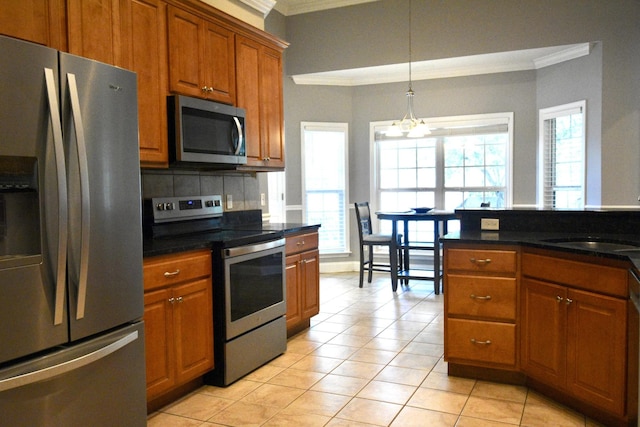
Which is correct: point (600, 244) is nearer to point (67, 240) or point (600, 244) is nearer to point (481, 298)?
point (481, 298)

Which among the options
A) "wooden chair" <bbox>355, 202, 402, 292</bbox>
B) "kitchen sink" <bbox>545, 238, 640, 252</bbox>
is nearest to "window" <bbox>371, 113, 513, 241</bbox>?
"wooden chair" <bbox>355, 202, 402, 292</bbox>

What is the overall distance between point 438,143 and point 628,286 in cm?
466

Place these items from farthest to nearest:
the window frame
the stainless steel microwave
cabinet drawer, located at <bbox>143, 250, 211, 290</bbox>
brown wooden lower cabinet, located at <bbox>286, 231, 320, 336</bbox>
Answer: the window frame, brown wooden lower cabinet, located at <bbox>286, 231, 320, 336</bbox>, the stainless steel microwave, cabinet drawer, located at <bbox>143, 250, 211, 290</bbox>

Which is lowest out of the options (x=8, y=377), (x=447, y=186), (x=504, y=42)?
(x=8, y=377)

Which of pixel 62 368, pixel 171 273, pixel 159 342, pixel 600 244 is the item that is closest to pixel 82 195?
pixel 62 368

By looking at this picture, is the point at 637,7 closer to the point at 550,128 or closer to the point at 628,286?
the point at 550,128

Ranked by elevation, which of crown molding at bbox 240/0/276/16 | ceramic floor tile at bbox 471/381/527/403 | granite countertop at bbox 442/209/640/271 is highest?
crown molding at bbox 240/0/276/16

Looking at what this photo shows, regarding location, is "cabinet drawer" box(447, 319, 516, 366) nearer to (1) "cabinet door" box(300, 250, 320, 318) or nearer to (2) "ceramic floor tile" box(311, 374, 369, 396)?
(2) "ceramic floor tile" box(311, 374, 369, 396)

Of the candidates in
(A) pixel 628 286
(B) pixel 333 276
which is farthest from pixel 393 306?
(A) pixel 628 286

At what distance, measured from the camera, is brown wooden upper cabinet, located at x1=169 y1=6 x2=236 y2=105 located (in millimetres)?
3113

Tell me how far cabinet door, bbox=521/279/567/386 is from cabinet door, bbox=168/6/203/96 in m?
2.39

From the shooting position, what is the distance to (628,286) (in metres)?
2.28

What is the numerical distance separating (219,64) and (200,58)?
0.72 feet

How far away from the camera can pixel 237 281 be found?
10.2ft
